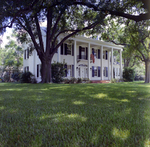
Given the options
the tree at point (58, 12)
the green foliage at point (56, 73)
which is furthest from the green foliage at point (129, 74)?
the green foliage at point (56, 73)

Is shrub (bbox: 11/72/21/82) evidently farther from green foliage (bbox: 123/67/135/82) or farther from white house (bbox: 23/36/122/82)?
green foliage (bbox: 123/67/135/82)

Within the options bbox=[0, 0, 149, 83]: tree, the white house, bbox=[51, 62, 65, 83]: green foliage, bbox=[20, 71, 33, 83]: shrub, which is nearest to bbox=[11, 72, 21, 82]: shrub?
the white house

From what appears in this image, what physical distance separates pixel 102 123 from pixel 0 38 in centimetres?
1038

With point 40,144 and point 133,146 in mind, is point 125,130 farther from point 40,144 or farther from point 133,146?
point 40,144

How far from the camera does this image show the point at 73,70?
60.9 feet

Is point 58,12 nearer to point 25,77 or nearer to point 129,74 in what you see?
point 25,77

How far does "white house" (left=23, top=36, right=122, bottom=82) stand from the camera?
18047 millimetres

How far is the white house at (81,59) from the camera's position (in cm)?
1805

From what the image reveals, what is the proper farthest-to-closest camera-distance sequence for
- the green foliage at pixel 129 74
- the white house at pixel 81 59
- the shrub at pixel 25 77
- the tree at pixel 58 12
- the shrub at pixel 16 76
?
the green foliage at pixel 129 74 → the shrub at pixel 16 76 → the white house at pixel 81 59 → the shrub at pixel 25 77 → the tree at pixel 58 12

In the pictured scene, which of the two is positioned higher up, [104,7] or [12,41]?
[12,41]

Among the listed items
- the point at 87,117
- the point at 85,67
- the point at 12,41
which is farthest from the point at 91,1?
the point at 12,41

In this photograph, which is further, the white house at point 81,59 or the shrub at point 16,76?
the shrub at point 16,76

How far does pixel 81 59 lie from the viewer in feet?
64.6

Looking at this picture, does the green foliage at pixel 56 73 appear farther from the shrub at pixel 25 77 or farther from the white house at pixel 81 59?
Result: the shrub at pixel 25 77
